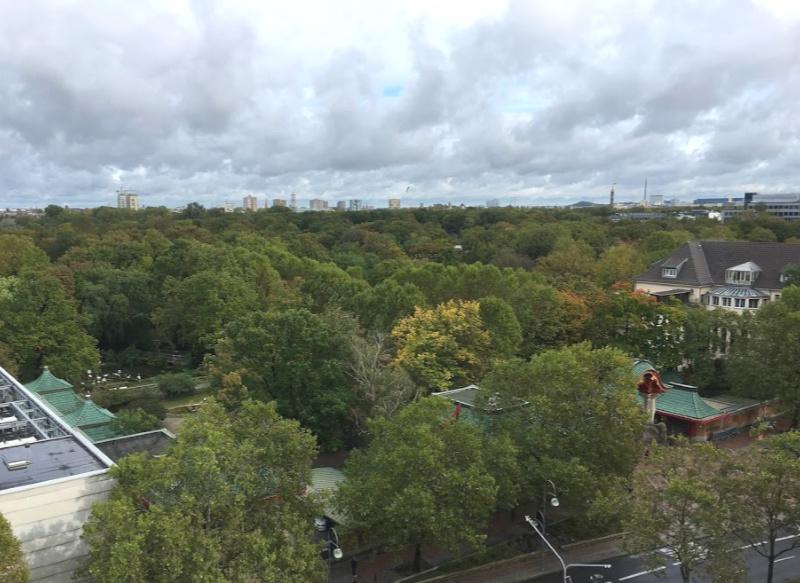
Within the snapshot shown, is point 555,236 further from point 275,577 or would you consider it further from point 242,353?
point 275,577

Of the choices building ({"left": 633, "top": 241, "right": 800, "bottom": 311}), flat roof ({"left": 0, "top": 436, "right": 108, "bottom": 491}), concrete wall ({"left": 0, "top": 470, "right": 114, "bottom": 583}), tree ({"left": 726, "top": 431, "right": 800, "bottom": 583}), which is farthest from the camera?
building ({"left": 633, "top": 241, "right": 800, "bottom": 311})

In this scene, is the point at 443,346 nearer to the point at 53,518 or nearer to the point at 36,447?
the point at 36,447

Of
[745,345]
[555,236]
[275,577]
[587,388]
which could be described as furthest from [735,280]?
[275,577]

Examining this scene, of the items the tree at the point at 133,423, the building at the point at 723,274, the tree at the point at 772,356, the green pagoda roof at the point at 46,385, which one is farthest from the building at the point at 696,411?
the green pagoda roof at the point at 46,385

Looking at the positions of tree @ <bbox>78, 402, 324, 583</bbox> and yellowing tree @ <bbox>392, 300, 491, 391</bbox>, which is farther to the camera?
yellowing tree @ <bbox>392, 300, 491, 391</bbox>

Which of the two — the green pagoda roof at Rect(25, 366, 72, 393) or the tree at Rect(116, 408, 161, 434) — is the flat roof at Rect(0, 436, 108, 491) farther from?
the green pagoda roof at Rect(25, 366, 72, 393)

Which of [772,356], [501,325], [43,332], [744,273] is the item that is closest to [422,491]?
[501,325]

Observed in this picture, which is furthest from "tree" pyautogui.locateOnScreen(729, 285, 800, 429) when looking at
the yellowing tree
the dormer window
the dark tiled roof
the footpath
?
the footpath
